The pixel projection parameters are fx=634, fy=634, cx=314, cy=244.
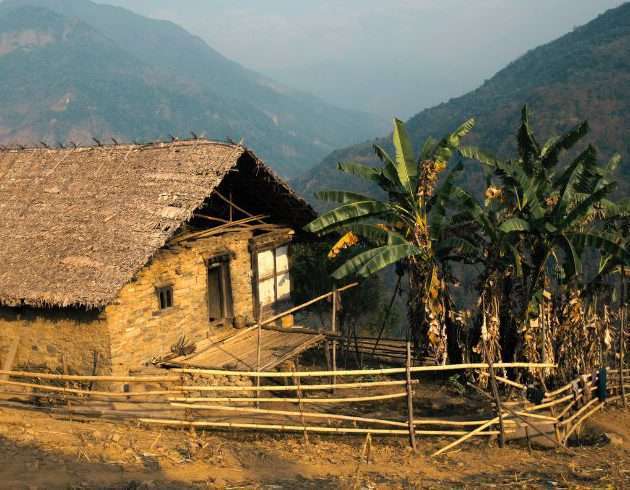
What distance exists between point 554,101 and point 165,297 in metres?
45.0

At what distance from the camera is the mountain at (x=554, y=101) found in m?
45.2

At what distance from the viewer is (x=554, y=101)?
4972 cm

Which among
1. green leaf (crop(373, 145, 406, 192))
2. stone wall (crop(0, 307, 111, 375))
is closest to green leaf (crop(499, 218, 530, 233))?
green leaf (crop(373, 145, 406, 192))

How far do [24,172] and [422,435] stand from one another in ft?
33.9

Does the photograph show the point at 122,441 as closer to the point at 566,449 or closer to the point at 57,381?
the point at 57,381

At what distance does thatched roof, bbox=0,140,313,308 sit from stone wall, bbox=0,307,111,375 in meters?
0.50

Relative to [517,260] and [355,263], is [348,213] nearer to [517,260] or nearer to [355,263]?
[355,263]

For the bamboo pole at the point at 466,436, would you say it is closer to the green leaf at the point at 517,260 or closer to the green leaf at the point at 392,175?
the green leaf at the point at 517,260

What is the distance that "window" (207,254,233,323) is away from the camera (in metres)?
14.0

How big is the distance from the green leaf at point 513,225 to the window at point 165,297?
20.7 feet

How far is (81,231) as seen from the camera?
11.9 meters

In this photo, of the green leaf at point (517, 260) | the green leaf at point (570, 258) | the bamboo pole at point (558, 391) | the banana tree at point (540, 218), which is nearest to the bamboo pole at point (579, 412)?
the bamboo pole at point (558, 391)

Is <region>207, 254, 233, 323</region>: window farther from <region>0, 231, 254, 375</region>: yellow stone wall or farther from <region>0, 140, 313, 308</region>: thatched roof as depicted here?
<region>0, 140, 313, 308</region>: thatched roof

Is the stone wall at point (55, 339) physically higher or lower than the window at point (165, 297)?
Result: lower
